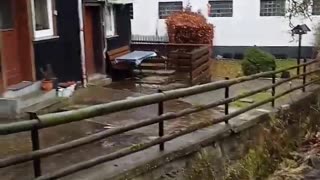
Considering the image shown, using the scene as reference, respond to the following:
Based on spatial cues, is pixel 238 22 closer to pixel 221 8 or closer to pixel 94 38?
pixel 221 8

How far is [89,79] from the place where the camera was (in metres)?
13.1

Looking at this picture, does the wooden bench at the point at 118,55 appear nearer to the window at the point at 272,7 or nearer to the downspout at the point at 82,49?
the downspout at the point at 82,49

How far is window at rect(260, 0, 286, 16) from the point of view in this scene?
2434 cm

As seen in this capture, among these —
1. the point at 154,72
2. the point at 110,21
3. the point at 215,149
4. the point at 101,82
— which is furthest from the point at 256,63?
the point at 215,149

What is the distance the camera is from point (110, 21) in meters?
15.4

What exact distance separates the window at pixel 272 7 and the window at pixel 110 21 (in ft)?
37.9

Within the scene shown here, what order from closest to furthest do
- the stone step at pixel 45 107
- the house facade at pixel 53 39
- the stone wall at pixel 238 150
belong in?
the stone wall at pixel 238 150
the stone step at pixel 45 107
the house facade at pixel 53 39

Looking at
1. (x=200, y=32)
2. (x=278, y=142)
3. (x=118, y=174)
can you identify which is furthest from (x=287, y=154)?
(x=200, y=32)

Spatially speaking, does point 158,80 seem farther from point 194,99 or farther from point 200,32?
point 200,32

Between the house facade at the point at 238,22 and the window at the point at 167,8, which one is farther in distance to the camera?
the window at the point at 167,8

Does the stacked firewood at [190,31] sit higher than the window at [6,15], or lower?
lower

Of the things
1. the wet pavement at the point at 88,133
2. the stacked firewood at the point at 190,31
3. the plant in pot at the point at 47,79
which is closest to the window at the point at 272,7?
the stacked firewood at the point at 190,31

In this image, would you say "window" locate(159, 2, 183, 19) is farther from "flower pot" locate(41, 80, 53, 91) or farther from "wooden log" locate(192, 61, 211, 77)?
"flower pot" locate(41, 80, 53, 91)

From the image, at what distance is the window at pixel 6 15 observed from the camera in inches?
375
